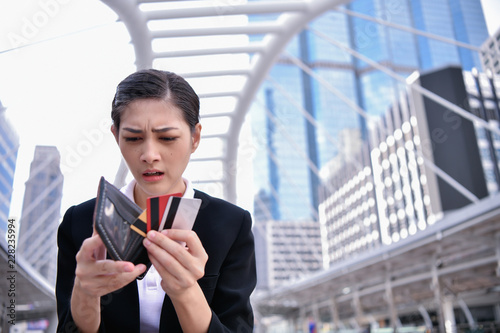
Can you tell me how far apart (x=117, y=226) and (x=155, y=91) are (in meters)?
0.53

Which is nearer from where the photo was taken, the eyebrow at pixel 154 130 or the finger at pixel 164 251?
the finger at pixel 164 251

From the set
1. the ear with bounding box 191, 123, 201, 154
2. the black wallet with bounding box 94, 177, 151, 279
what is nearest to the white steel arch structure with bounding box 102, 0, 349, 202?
the ear with bounding box 191, 123, 201, 154

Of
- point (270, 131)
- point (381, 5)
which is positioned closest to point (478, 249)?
point (270, 131)

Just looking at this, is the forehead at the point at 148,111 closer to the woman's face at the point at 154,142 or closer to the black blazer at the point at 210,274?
the woman's face at the point at 154,142

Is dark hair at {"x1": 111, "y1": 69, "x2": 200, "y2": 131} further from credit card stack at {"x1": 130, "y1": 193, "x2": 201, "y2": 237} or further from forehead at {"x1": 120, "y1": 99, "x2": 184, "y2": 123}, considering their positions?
credit card stack at {"x1": 130, "y1": 193, "x2": 201, "y2": 237}

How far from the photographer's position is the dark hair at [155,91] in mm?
1518

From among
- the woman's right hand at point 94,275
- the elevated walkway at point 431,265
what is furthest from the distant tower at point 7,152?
the elevated walkway at point 431,265

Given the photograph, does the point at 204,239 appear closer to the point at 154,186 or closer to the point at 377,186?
the point at 154,186

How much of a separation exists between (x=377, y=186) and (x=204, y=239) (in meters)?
88.0

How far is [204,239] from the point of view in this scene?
160cm

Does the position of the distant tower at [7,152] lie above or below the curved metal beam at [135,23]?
below

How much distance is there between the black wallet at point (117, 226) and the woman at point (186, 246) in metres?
0.16

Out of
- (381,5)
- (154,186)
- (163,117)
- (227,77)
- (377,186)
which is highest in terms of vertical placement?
(381,5)

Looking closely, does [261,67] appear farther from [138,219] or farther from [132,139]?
[138,219]
